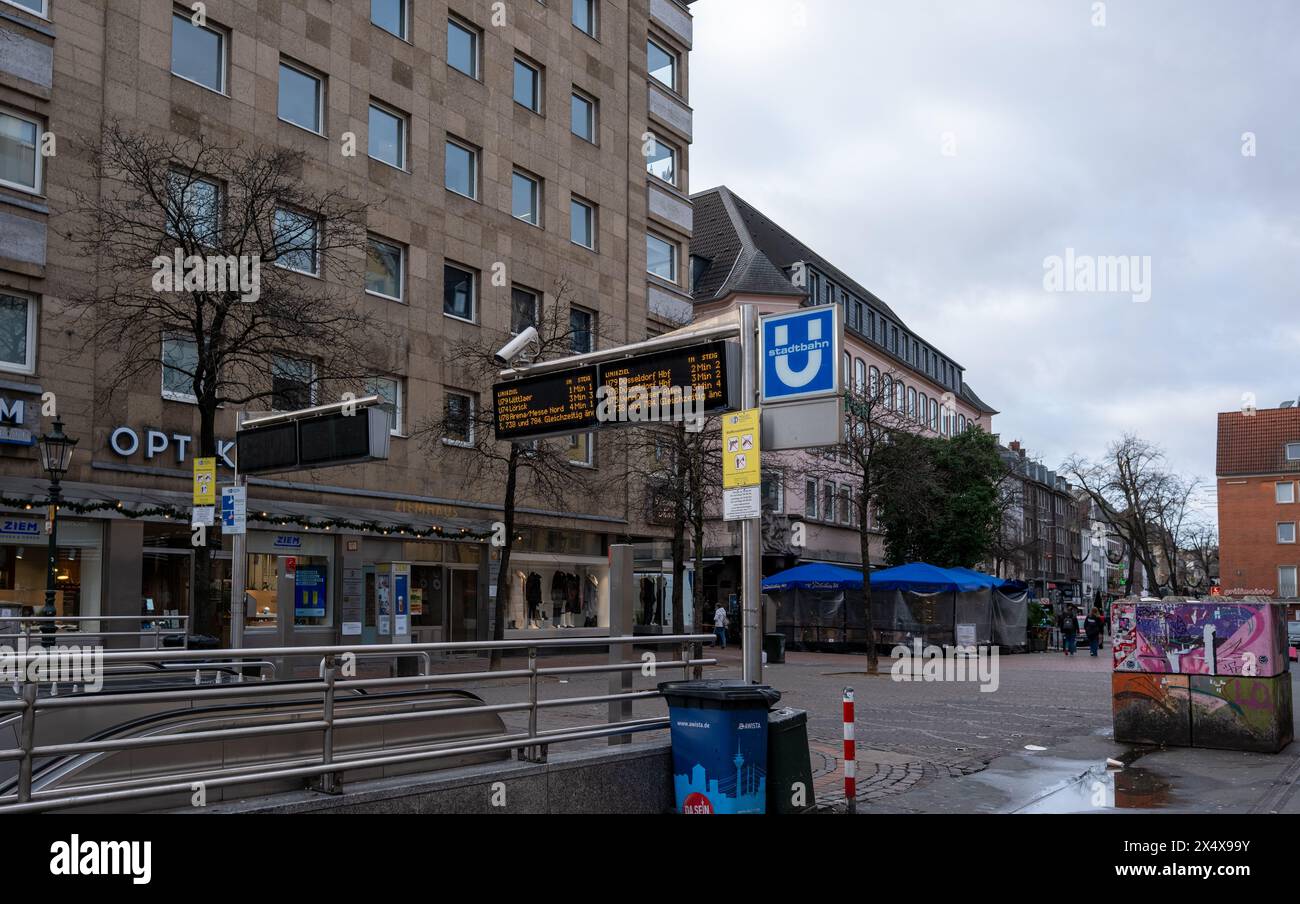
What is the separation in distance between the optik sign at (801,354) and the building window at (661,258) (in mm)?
28033

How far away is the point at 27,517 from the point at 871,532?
138 ft

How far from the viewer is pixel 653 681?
19422 millimetres

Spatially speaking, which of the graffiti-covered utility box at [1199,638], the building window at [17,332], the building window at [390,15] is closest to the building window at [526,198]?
the building window at [390,15]

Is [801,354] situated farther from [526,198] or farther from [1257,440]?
[1257,440]

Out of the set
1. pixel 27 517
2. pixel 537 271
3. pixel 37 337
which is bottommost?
pixel 27 517

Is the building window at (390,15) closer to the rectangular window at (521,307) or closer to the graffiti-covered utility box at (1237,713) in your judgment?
the rectangular window at (521,307)

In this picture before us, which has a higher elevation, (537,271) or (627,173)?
(627,173)

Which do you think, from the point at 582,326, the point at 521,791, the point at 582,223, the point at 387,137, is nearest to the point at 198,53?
the point at 387,137

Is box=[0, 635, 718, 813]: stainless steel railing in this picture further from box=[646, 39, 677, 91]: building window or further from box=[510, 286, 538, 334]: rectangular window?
box=[646, 39, 677, 91]: building window

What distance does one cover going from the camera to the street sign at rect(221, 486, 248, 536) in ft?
43.9

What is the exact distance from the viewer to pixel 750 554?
9.90m

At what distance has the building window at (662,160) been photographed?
3834 centimetres
